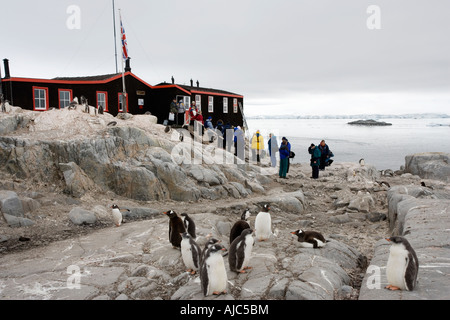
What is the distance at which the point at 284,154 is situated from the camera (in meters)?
21.2

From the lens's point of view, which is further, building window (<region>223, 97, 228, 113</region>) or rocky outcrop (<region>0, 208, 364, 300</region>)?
building window (<region>223, 97, 228, 113</region>)

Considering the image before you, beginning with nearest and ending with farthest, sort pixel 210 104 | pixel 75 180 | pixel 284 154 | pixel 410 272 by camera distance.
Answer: pixel 410 272
pixel 75 180
pixel 284 154
pixel 210 104

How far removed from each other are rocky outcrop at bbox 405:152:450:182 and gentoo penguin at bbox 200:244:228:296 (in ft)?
84.1

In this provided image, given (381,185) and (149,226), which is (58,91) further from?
(381,185)

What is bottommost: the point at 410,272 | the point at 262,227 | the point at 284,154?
the point at 262,227

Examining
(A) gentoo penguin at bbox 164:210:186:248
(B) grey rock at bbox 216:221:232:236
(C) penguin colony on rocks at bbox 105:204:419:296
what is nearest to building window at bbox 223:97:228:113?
(B) grey rock at bbox 216:221:232:236

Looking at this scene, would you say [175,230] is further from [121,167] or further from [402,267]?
[121,167]

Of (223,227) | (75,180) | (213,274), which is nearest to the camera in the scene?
(213,274)

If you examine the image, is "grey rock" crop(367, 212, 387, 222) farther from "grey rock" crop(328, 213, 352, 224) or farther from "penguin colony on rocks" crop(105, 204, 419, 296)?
"penguin colony on rocks" crop(105, 204, 419, 296)

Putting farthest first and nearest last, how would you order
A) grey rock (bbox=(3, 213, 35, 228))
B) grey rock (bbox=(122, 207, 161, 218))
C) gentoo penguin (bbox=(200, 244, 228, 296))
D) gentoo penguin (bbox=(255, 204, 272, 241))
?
1. grey rock (bbox=(122, 207, 161, 218))
2. grey rock (bbox=(3, 213, 35, 228))
3. gentoo penguin (bbox=(255, 204, 272, 241))
4. gentoo penguin (bbox=(200, 244, 228, 296))

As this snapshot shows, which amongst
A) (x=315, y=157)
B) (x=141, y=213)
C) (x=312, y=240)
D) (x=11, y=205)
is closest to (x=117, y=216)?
(x=141, y=213)

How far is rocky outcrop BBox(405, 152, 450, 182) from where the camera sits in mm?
26108

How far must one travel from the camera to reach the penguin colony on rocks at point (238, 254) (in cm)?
576

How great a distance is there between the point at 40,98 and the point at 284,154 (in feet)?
56.4
